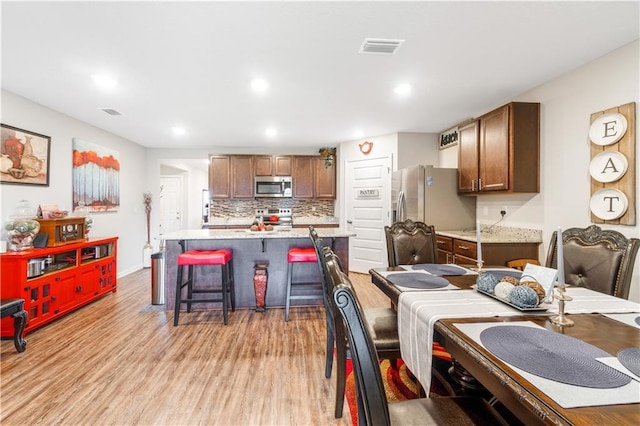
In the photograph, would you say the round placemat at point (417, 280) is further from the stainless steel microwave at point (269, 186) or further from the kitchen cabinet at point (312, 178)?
the stainless steel microwave at point (269, 186)

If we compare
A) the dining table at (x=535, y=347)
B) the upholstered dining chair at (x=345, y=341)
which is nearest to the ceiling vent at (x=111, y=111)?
the upholstered dining chair at (x=345, y=341)

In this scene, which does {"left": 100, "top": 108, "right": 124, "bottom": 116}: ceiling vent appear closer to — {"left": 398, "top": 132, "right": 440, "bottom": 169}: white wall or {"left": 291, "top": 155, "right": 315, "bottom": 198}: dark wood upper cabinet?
{"left": 291, "top": 155, "right": 315, "bottom": 198}: dark wood upper cabinet

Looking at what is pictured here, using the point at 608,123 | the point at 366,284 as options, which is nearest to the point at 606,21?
the point at 608,123

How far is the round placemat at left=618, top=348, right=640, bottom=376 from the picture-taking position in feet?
2.78

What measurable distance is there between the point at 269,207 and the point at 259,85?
3.54 m

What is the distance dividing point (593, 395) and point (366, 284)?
4.07m

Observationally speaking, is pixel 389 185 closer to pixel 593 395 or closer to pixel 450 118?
pixel 450 118

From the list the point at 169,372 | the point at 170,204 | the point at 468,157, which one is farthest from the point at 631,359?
the point at 170,204

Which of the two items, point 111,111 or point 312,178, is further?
point 312,178

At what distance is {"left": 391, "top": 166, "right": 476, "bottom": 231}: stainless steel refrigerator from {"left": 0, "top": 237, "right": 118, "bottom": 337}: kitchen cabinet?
4109 mm

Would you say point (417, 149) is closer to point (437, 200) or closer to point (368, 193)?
point (368, 193)

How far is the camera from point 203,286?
11.2 ft

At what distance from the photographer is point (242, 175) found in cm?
602

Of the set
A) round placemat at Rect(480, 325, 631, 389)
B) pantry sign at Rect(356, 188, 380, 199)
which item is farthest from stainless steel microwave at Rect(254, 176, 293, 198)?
round placemat at Rect(480, 325, 631, 389)
